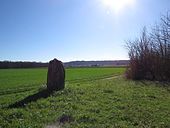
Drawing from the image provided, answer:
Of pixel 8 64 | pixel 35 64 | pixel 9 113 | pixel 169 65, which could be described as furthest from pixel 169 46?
pixel 35 64

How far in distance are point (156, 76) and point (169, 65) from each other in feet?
7.62

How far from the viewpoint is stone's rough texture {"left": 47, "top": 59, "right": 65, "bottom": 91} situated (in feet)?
63.2

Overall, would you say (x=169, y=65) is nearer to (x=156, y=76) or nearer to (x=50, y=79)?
(x=156, y=76)

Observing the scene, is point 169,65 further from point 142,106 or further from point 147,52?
point 142,106

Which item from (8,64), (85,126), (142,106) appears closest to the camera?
(85,126)

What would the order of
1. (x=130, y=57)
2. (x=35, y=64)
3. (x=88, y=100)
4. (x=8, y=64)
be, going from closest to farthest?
(x=88, y=100)
(x=130, y=57)
(x=8, y=64)
(x=35, y=64)

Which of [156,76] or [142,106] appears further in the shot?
[156,76]

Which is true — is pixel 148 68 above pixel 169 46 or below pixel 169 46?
below

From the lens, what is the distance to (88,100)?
15.0 m

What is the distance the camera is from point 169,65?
1533 inches

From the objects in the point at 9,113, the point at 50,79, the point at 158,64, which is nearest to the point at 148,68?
the point at 158,64

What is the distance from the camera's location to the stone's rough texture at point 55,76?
19.3 meters

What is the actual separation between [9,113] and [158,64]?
30991 mm

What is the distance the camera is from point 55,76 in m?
19.5
